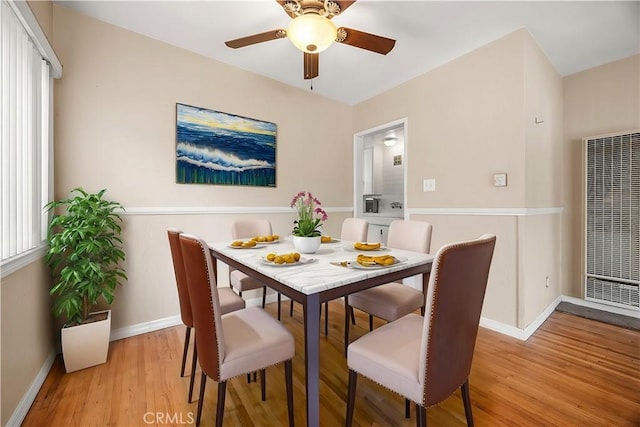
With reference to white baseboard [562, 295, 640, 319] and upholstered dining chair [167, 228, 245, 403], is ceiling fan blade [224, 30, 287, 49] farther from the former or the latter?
white baseboard [562, 295, 640, 319]

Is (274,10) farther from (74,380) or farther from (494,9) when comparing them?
(74,380)

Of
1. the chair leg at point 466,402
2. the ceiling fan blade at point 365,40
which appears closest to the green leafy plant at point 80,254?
the ceiling fan blade at point 365,40

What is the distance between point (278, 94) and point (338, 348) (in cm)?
275

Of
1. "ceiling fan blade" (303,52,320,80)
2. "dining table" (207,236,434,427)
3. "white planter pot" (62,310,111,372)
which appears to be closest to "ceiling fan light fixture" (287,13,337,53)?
"ceiling fan blade" (303,52,320,80)

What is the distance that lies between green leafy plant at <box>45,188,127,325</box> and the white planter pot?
120 mm

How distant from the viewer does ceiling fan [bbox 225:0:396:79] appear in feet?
5.08

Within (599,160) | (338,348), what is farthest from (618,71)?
(338,348)

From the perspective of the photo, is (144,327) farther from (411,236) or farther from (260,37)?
(260,37)

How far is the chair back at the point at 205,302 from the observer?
105cm

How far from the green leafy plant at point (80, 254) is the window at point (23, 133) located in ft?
0.42

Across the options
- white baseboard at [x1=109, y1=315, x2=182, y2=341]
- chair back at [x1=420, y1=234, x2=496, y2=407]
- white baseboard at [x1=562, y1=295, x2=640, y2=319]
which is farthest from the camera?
white baseboard at [x1=562, y1=295, x2=640, y2=319]

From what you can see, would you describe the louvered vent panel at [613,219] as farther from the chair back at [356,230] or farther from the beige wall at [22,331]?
the beige wall at [22,331]

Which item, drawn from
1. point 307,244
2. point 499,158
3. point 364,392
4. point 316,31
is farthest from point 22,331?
point 499,158

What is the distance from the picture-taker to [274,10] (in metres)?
2.02
